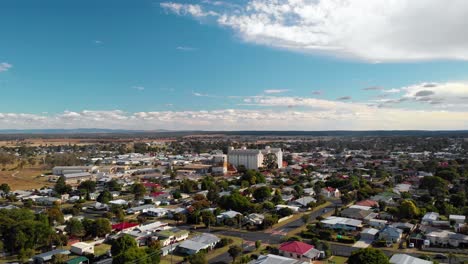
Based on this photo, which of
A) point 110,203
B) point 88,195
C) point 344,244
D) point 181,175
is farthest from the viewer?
point 181,175

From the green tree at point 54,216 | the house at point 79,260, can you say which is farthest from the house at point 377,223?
the green tree at point 54,216

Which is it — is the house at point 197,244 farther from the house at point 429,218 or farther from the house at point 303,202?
the house at point 429,218

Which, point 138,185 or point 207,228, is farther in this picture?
point 138,185

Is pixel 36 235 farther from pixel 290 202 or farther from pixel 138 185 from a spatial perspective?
pixel 290 202

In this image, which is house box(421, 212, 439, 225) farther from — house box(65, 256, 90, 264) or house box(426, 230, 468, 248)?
house box(65, 256, 90, 264)

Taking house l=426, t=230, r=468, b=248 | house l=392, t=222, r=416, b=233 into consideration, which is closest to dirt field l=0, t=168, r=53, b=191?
house l=392, t=222, r=416, b=233

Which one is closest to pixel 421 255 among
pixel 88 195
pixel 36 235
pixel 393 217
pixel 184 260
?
pixel 393 217
